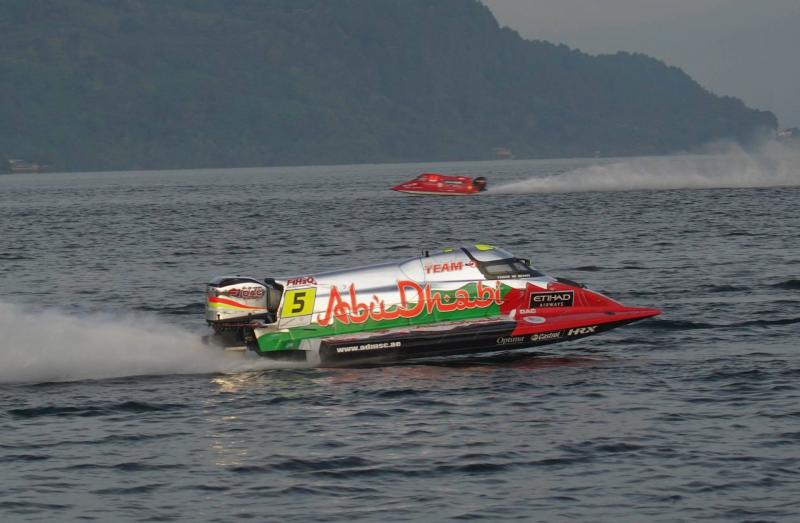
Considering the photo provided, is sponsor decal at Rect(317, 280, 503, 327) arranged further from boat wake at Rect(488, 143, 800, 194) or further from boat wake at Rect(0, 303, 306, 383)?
boat wake at Rect(488, 143, 800, 194)

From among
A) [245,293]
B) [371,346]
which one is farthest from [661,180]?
[245,293]

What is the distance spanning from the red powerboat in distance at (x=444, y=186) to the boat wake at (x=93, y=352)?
6321 cm

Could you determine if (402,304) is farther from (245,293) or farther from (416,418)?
(416,418)

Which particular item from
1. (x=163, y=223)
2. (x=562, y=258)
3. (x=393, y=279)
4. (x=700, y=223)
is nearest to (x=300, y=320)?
(x=393, y=279)

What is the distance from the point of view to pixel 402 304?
21.8 meters

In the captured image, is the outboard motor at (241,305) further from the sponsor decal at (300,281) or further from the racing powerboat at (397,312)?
the sponsor decal at (300,281)

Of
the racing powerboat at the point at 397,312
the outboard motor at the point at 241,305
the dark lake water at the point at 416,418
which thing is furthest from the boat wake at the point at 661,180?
the outboard motor at the point at 241,305

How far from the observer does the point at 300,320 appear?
21609mm

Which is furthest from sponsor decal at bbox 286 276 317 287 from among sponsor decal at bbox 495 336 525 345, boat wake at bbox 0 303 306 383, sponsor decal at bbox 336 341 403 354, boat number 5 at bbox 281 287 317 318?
sponsor decal at bbox 495 336 525 345

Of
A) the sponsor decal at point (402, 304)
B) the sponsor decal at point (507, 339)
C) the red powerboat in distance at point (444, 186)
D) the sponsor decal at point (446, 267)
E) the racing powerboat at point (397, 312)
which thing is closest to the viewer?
the racing powerboat at point (397, 312)

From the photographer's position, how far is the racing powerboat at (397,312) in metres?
21.5

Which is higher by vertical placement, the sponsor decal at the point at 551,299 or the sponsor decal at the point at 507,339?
the sponsor decal at the point at 551,299

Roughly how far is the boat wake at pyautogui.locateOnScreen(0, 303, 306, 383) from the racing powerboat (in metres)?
0.43

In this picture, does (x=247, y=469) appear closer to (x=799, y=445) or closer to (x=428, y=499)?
(x=428, y=499)
